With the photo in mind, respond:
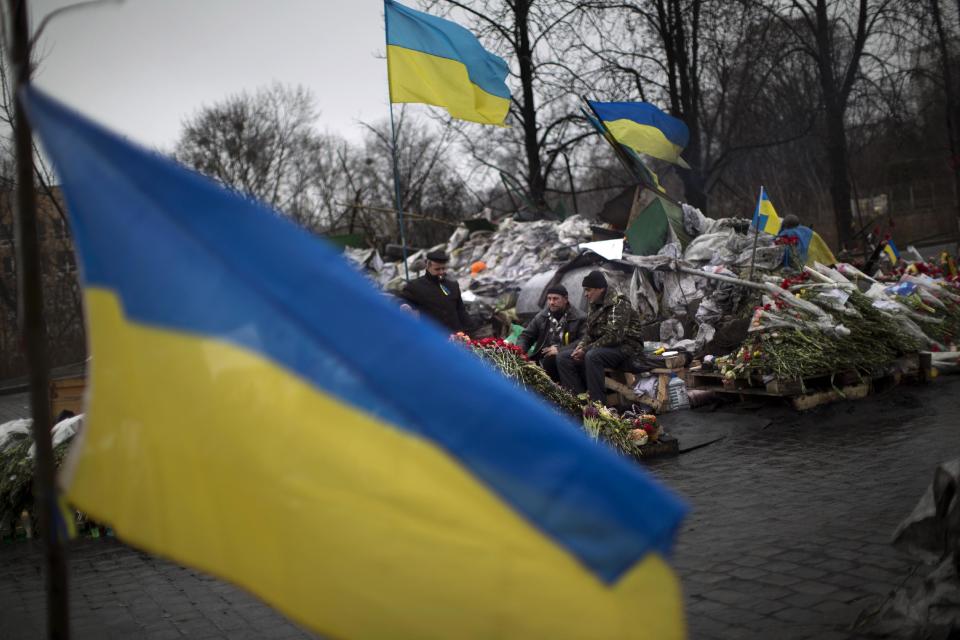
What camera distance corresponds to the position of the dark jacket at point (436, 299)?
11.3 meters

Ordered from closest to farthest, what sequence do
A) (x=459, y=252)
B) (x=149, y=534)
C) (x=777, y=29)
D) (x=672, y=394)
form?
(x=149, y=534) < (x=672, y=394) < (x=459, y=252) < (x=777, y=29)

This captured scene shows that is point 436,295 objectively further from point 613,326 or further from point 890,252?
point 890,252

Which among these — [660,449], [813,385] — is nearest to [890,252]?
[813,385]

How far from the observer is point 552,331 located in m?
11.6

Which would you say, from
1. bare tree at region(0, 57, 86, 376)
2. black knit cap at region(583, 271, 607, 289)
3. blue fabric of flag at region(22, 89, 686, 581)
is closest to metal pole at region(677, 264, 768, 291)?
black knit cap at region(583, 271, 607, 289)

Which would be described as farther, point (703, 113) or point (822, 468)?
point (703, 113)

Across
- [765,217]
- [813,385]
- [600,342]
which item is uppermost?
[765,217]

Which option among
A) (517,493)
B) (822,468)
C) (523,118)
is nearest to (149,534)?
(517,493)

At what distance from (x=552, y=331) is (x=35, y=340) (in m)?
9.23

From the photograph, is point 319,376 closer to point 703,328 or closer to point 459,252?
point 703,328

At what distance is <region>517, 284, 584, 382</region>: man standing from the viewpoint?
11.2m

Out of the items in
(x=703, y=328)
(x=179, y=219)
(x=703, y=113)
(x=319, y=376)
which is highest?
(x=703, y=113)

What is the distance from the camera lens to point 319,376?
2338 millimetres

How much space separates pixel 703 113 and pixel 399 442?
94.4 ft
